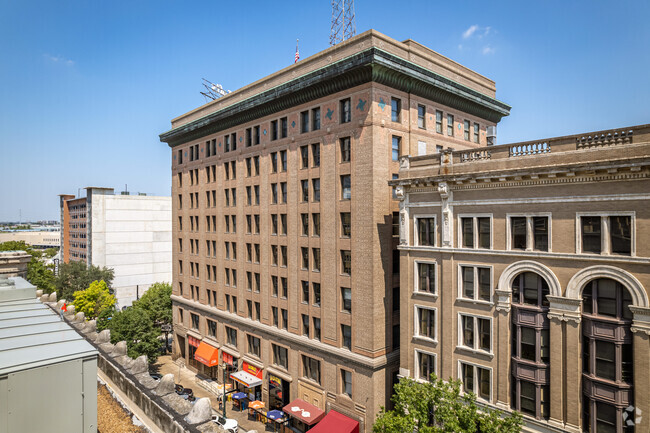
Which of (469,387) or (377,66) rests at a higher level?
(377,66)

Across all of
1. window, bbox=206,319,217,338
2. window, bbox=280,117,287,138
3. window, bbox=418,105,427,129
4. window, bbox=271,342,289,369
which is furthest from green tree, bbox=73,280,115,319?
window, bbox=418,105,427,129

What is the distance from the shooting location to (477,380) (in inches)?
984

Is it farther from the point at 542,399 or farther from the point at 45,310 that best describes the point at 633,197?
the point at 45,310

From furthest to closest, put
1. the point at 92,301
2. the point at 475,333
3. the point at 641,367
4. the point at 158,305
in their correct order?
the point at 92,301
the point at 158,305
the point at 475,333
the point at 641,367

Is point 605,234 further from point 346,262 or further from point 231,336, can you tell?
point 231,336

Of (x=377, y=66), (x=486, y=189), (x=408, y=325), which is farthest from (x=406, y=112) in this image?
(x=408, y=325)

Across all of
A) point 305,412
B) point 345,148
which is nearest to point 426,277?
point 345,148

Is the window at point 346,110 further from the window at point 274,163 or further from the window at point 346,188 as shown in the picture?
the window at point 274,163

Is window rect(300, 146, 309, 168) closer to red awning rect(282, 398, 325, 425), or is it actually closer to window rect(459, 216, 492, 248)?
window rect(459, 216, 492, 248)

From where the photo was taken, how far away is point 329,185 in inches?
1361

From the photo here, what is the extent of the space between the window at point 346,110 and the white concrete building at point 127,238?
75.4 m

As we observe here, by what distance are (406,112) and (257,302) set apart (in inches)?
970

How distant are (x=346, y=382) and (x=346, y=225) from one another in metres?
13.1

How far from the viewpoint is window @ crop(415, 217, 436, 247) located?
27.8 metres
